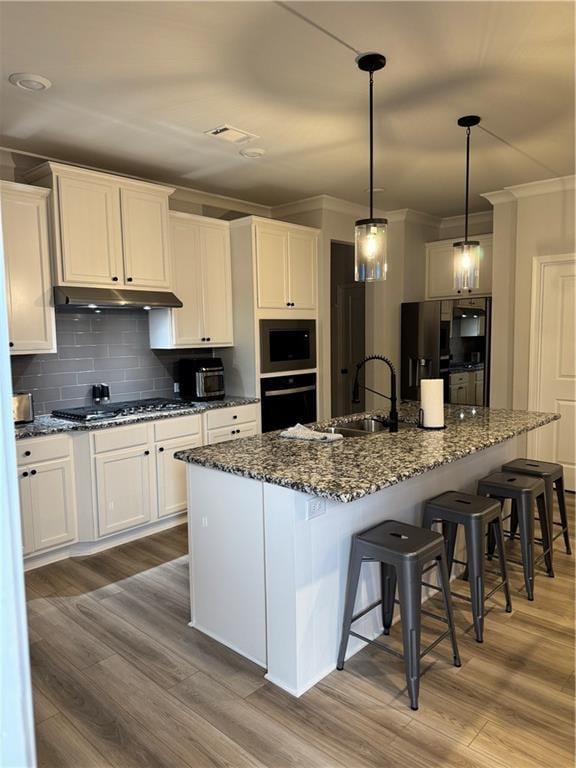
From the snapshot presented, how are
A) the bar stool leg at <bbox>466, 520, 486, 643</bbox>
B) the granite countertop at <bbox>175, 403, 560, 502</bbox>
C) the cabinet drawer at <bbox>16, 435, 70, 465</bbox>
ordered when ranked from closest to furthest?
the granite countertop at <bbox>175, 403, 560, 502</bbox>
the bar stool leg at <bbox>466, 520, 486, 643</bbox>
the cabinet drawer at <bbox>16, 435, 70, 465</bbox>

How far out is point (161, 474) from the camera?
3.92 meters

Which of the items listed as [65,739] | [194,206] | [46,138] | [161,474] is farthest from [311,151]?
[65,739]

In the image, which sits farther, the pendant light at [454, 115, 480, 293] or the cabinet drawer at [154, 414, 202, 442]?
the cabinet drawer at [154, 414, 202, 442]

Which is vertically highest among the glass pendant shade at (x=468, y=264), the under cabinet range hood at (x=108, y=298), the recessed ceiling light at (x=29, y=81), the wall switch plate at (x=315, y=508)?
the recessed ceiling light at (x=29, y=81)

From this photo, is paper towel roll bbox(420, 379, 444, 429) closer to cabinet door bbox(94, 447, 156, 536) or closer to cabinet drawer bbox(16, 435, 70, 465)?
cabinet door bbox(94, 447, 156, 536)

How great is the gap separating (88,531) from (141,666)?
1.41m

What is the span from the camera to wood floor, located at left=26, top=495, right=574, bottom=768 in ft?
6.08

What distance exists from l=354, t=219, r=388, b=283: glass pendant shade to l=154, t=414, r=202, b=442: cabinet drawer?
1.97 m

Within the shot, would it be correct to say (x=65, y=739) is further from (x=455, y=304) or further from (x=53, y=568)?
(x=455, y=304)

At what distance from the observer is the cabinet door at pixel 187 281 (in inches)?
167

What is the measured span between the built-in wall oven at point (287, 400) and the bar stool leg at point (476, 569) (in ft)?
8.10

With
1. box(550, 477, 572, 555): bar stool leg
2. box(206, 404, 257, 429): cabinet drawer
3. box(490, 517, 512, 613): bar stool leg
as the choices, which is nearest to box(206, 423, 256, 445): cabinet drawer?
box(206, 404, 257, 429): cabinet drawer

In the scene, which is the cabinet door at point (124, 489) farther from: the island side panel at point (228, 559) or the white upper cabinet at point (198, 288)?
the island side panel at point (228, 559)

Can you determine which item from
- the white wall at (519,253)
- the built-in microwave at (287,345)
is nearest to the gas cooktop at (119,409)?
the built-in microwave at (287,345)
